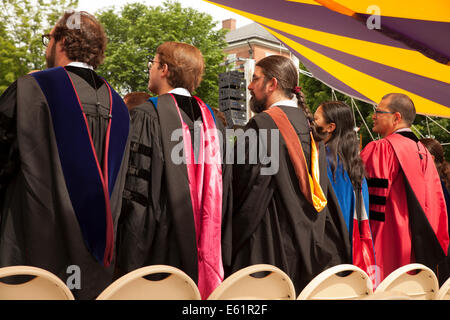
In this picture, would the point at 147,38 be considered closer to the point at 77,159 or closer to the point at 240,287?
the point at 77,159

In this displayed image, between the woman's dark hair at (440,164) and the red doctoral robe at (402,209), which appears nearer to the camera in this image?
the red doctoral robe at (402,209)

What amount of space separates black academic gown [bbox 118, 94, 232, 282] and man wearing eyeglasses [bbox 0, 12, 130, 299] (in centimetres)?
9

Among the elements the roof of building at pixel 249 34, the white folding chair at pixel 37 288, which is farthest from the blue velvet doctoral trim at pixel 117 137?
the roof of building at pixel 249 34

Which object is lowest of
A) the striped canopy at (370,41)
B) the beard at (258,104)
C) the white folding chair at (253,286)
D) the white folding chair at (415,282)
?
the white folding chair at (415,282)

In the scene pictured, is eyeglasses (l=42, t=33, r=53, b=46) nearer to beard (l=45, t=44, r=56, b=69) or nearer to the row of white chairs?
beard (l=45, t=44, r=56, b=69)

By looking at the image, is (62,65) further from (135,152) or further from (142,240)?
(142,240)

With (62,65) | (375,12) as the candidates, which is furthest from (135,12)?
(62,65)

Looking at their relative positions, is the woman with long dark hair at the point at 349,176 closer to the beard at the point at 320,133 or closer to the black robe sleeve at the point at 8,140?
the beard at the point at 320,133

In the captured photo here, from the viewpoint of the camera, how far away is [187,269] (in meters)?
2.18

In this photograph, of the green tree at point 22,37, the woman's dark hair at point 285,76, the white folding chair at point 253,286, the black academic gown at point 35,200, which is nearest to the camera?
the white folding chair at point 253,286

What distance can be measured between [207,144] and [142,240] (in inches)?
23.1

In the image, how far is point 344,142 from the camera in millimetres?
2980

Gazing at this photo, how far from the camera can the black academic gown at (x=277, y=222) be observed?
240 centimetres

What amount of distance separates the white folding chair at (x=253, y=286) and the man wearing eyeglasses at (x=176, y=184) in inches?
31.6
